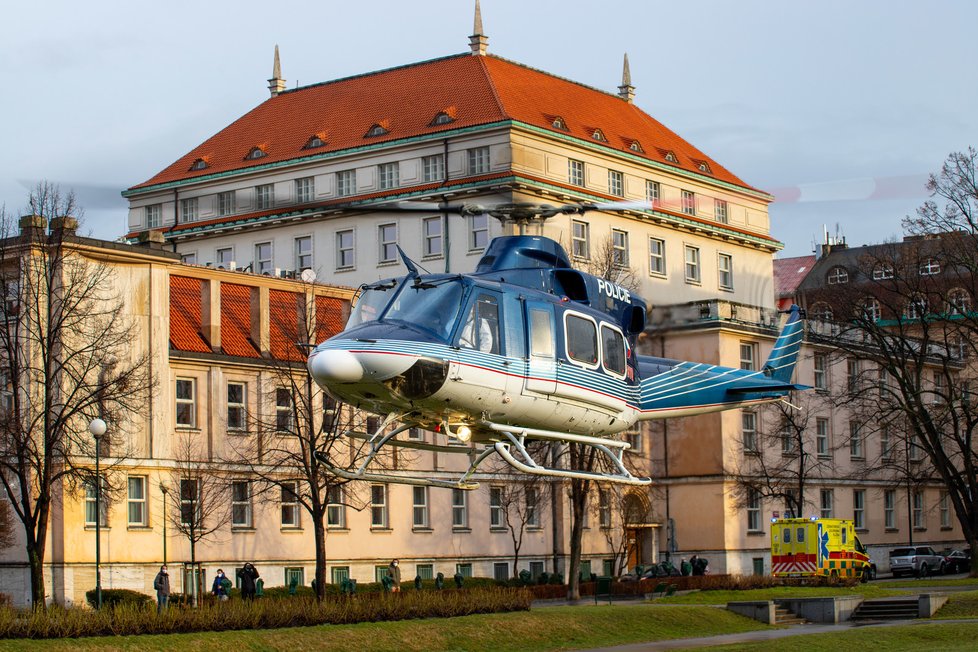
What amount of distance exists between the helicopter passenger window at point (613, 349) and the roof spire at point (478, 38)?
58.0m

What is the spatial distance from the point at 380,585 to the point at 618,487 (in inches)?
562

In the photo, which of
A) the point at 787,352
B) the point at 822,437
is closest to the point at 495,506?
the point at 822,437

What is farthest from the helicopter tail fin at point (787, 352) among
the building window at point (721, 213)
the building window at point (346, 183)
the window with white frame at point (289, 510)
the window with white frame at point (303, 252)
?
the building window at point (721, 213)

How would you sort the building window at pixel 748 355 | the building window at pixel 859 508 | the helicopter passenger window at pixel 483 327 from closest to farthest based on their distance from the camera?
the helicopter passenger window at pixel 483 327 → the building window at pixel 748 355 → the building window at pixel 859 508

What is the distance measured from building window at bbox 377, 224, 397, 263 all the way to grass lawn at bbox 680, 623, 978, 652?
3996 centimetres

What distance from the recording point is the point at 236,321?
2448 inches

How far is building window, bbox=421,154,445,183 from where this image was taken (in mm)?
78562

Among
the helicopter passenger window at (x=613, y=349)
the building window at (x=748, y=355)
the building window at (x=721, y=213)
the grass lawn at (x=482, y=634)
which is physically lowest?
the grass lawn at (x=482, y=634)

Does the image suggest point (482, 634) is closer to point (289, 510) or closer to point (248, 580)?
point (248, 580)

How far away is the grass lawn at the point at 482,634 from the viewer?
3331 cm

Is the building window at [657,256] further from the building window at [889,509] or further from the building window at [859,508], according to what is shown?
the building window at [889,509]

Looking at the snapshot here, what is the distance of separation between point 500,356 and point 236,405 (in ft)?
113

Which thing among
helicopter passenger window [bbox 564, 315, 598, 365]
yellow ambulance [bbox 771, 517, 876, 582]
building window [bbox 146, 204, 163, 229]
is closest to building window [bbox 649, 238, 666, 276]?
yellow ambulance [bbox 771, 517, 876, 582]

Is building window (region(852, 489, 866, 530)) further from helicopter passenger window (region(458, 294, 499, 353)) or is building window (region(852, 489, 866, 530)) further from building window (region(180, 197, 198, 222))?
helicopter passenger window (region(458, 294, 499, 353))
